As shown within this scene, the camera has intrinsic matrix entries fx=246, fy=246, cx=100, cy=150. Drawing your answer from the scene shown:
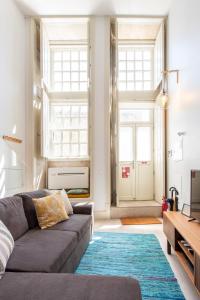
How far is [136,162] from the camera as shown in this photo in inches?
243

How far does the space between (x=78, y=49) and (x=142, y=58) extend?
161cm

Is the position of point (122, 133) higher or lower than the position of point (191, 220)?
higher

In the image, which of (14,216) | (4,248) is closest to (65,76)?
(14,216)

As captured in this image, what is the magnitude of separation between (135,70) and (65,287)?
563 centimetres

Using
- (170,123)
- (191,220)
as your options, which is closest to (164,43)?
(170,123)

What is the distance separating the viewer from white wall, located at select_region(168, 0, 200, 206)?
3258 mm

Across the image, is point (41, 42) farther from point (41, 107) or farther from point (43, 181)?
point (43, 181)

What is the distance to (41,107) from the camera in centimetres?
511

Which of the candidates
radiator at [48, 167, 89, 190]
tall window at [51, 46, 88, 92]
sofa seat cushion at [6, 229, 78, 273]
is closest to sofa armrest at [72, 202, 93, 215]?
sofa seat cushion at [6, 229, 78, 273]

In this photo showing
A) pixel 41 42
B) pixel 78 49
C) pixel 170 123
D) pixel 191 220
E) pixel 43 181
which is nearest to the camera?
pixel 191 220

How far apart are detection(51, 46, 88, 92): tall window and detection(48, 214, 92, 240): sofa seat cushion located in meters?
3.74

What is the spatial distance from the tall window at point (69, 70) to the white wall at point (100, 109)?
106 cm

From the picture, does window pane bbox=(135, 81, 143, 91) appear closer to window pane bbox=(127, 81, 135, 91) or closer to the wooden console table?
window pane bbox=(127, 81, 135, 91)

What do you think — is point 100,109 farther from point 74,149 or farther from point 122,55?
→ point 122,55
